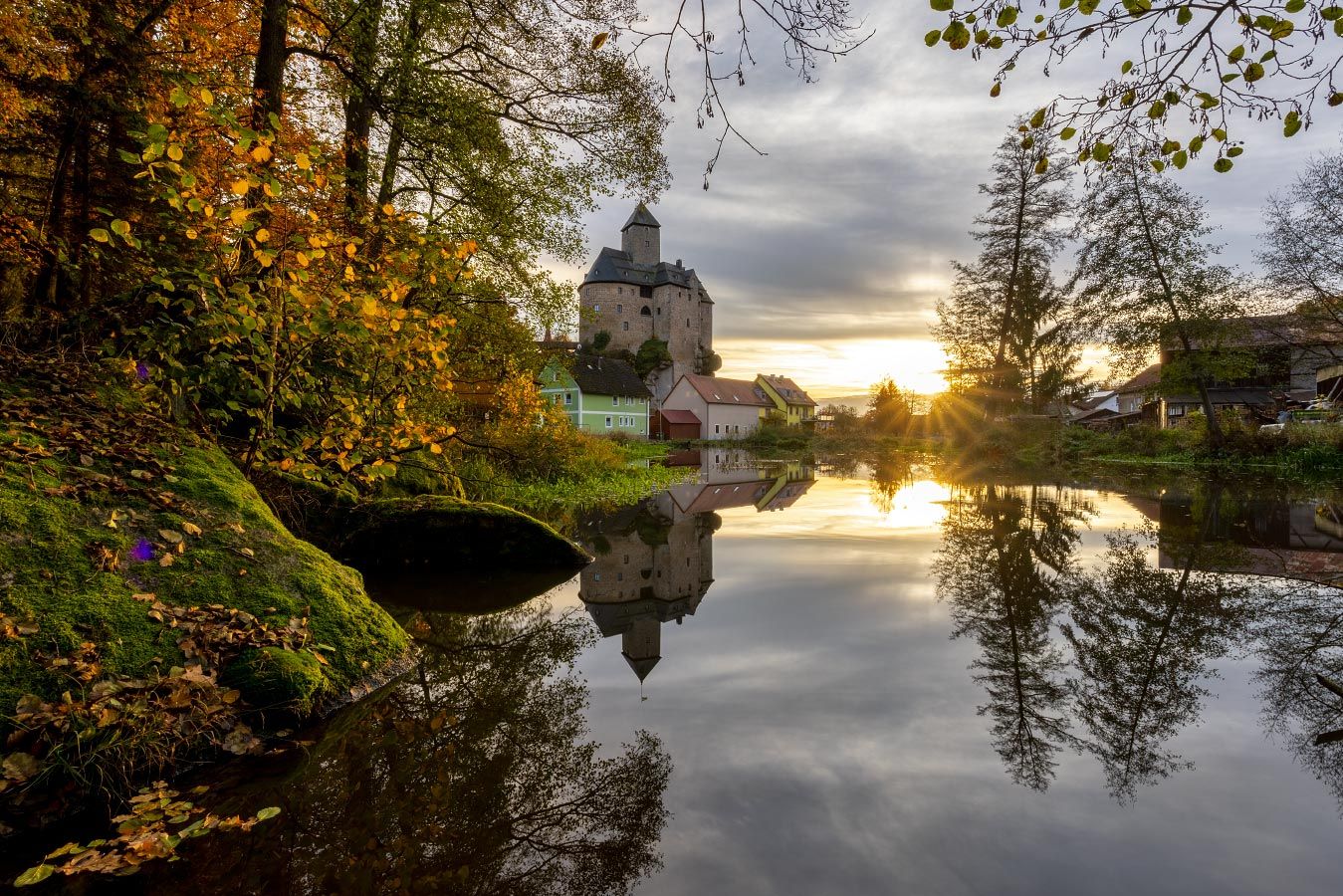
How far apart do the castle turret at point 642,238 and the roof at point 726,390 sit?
74.0 ft

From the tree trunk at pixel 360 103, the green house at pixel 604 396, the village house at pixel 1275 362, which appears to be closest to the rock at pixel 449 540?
the tree trunk at pixel 360 103

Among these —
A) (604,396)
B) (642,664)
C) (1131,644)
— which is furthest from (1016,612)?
(604,396)

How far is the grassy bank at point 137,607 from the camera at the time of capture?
249cm

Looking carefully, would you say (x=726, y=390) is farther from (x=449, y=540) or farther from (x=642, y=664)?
(x=642, y=664)

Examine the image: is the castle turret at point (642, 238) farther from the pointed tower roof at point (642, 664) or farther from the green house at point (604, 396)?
the pointed tower roof at point (642, 664)

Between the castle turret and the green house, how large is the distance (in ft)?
93.9

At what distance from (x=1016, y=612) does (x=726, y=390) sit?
61.8 metres

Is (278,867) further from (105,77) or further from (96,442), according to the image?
(105,77)

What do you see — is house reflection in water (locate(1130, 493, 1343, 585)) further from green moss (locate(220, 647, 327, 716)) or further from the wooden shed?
the wooden shed

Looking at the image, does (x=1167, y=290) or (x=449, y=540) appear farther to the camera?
(x=1167, y=290)

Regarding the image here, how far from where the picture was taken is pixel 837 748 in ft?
10.3

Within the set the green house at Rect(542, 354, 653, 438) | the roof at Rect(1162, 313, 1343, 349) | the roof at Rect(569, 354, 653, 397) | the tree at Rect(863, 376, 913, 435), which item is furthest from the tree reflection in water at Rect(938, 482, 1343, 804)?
the tree at Rect(863, 376, 913, 435)

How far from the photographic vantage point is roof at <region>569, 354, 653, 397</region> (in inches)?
1991

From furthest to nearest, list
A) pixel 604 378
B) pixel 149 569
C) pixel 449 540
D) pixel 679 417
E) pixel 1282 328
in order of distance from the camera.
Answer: pixel 679 417 < pixel 604 378 < pixel 1282 328 < pixel 449 540 < pixel 149 569
